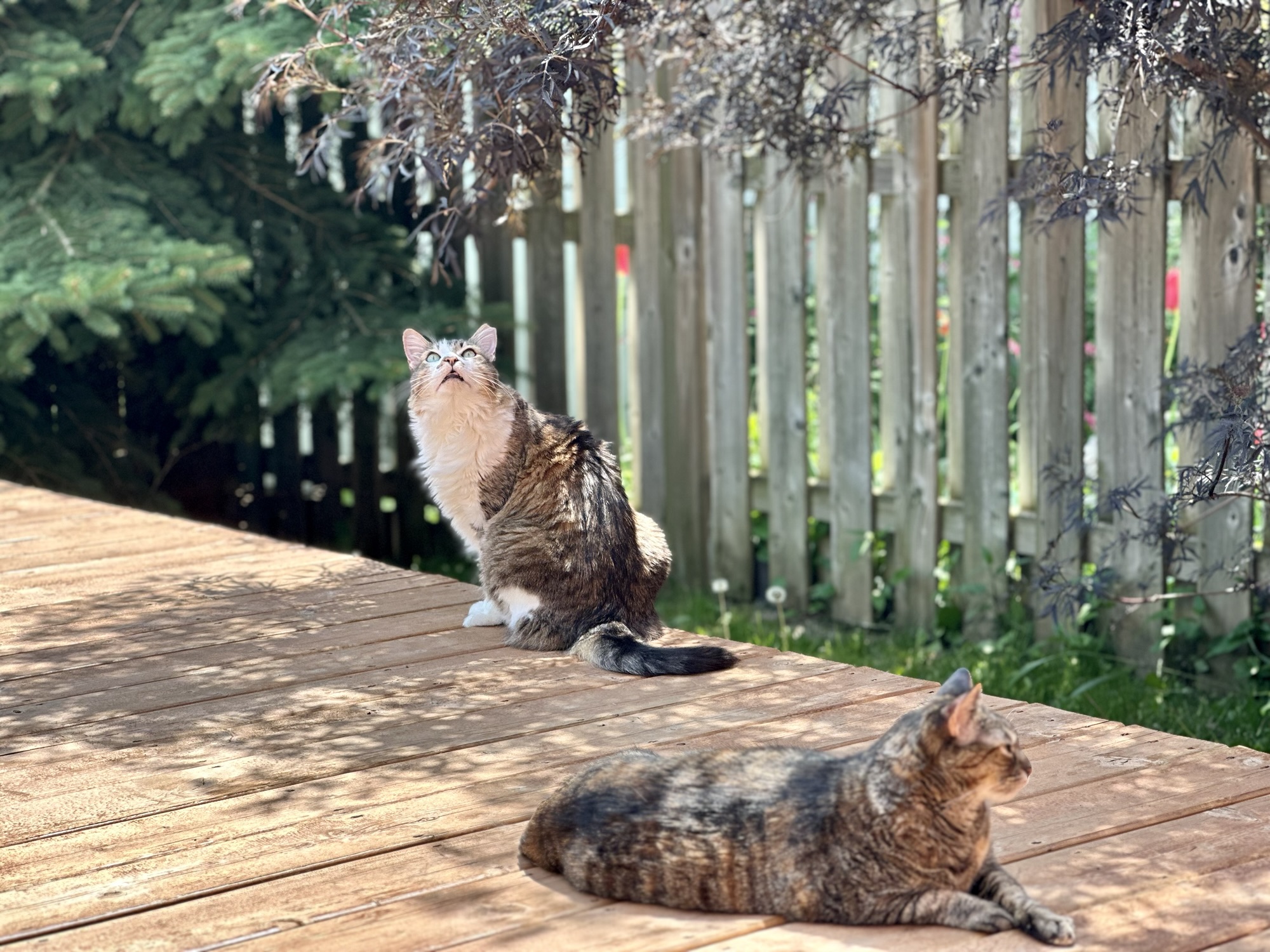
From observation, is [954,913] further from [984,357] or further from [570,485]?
[984,357]

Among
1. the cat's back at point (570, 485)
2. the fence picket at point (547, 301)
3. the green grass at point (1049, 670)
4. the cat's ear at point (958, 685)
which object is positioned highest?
the fence picket at point (547, 301)

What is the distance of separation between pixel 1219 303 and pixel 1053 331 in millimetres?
577

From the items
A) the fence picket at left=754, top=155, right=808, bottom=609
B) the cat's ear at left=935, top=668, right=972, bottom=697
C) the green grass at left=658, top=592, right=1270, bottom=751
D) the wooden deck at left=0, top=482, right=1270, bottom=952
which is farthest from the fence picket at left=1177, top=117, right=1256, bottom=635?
the cat's ear at left=935, top=668, right=972, bottom=697

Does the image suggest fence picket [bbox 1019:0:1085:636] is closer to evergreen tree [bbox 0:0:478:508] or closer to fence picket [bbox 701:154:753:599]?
fence picket [bbox 701:154:753:599]

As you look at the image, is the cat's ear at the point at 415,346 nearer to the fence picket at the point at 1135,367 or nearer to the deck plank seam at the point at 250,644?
the deck plank seam at the point at 250,644

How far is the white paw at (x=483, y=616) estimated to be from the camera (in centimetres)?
387

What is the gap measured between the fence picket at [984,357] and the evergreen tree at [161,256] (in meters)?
2.33

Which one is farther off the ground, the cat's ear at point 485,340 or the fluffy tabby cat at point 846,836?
the cat's ear at point 485,340

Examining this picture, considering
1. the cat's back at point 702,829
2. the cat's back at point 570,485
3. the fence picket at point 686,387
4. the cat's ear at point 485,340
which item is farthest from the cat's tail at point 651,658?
the fence picket at point 686,387

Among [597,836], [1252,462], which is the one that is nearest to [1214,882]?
[597,836]

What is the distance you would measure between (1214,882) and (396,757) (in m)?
1.49

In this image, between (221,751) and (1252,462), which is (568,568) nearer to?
(221,751)

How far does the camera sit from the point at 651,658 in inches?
136

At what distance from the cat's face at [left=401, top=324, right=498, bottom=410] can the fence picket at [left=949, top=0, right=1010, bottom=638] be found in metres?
1.96
